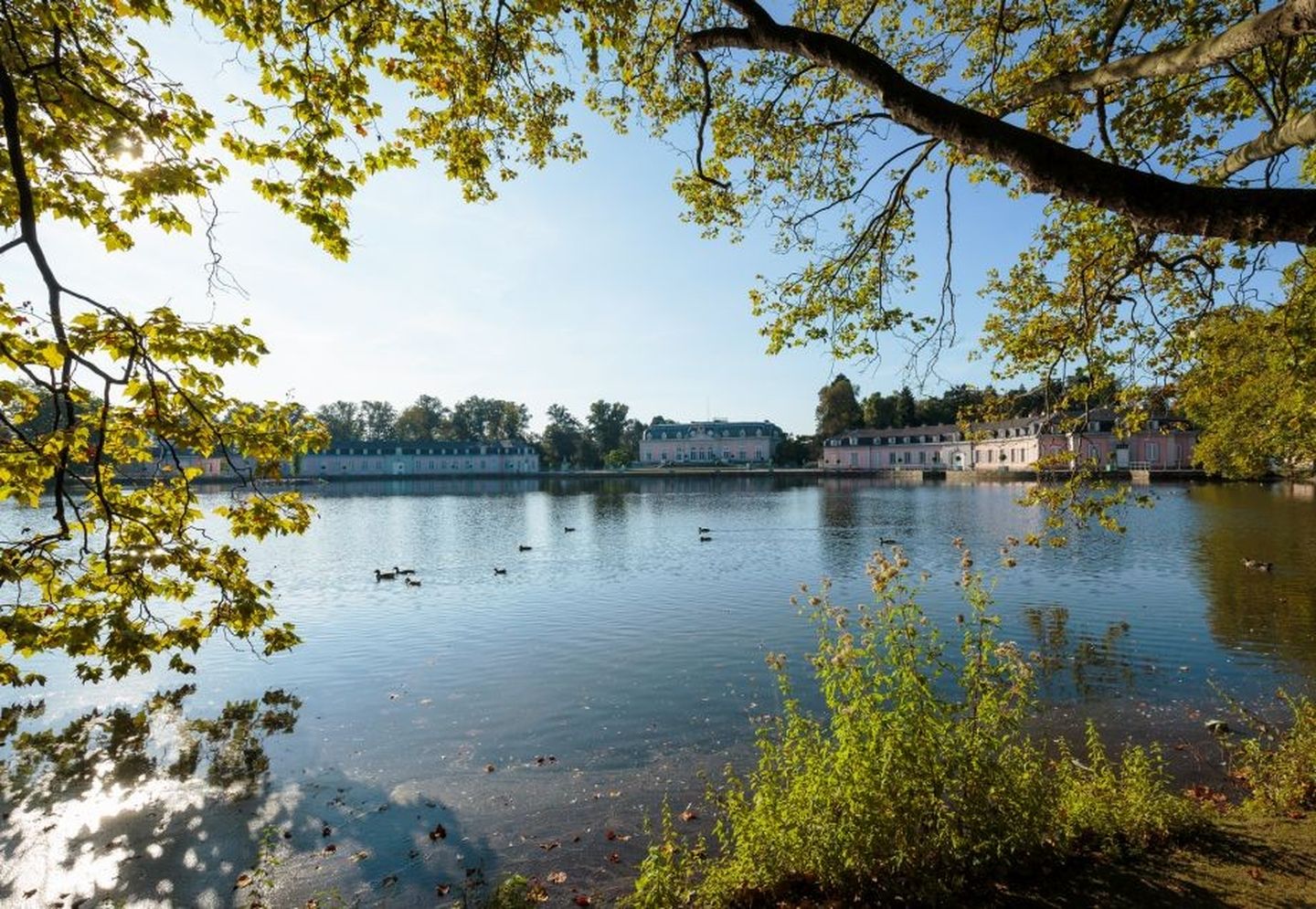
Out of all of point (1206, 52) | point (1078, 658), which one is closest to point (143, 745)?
point (1206, 52)

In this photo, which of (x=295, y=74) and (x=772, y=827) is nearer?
(x=295, y=74)

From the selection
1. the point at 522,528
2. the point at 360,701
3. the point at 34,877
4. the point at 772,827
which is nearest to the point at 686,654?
the point at 360,701

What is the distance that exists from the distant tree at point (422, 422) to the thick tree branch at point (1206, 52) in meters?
134

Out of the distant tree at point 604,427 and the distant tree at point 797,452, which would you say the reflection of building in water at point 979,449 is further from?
the distant tree at point 604,427

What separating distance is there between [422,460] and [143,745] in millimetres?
115582

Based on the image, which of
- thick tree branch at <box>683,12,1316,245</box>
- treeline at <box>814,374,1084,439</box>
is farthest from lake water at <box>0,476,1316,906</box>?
treeline at <box>814,374,1084,439</box>

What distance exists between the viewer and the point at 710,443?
405 ft

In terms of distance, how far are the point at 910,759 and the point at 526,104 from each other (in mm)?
6429

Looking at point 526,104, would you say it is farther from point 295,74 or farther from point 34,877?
point 34,877

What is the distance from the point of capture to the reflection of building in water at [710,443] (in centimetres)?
12250

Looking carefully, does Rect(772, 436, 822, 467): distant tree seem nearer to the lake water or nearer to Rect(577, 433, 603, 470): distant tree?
Rect(577, 433, 603, 470): distant tree

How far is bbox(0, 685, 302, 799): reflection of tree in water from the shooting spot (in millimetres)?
8953

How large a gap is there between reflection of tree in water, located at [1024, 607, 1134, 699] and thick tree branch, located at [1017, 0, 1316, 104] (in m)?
8.38

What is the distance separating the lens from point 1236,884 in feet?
14.2
